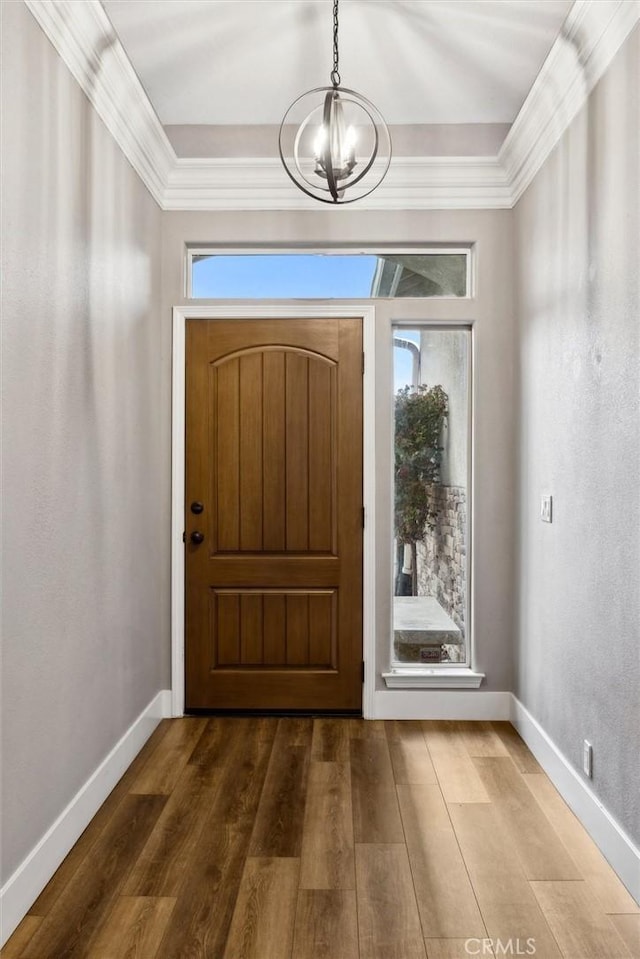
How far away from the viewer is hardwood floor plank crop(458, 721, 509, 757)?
3.10 metres

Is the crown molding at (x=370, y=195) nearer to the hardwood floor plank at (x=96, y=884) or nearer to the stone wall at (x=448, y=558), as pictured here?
the stone wall at (x=448, y=558)

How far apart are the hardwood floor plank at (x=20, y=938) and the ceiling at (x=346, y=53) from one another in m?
3.02

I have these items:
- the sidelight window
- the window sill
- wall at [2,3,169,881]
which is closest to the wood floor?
wall at [2,3,169,881]

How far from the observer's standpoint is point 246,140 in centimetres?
342

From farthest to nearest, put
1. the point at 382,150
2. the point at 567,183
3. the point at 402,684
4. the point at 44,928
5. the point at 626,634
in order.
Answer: the point at 402,684
the point at 382,150
the point at 567,183
the point at 626,634
the point at 44,928

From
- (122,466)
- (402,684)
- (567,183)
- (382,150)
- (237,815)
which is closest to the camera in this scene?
(237,815)

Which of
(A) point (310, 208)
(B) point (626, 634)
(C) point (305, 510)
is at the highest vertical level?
(A) point (310, 208)

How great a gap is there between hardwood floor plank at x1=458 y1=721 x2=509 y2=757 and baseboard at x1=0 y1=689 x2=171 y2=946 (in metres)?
1.50

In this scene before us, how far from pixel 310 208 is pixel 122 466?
5.51ft

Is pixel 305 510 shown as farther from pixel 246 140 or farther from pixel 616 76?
pixel 616 76

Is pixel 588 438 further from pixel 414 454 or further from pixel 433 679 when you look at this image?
pixel 433 679

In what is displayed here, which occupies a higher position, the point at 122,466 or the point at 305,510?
the point at 122,466

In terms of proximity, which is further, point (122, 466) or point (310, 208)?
point (310, 208)

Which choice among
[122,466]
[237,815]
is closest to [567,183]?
[122,466]
